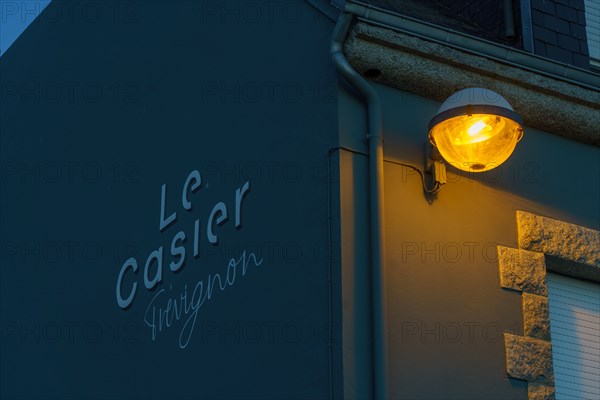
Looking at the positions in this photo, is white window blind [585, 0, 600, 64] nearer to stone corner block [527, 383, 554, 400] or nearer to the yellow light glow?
the yellow light glow

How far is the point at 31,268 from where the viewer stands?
1053cm

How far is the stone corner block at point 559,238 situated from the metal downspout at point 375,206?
120 centimetres

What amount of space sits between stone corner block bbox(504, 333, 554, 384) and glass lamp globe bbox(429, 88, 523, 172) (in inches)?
46.5

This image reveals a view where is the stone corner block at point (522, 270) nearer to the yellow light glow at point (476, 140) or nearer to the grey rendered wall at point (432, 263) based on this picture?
the grey rendered wall at point (432, 263)

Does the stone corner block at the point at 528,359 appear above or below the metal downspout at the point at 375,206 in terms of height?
below

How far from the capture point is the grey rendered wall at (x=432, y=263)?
673 centimetres

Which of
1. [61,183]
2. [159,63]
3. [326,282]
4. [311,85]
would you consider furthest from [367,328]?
[61,183]

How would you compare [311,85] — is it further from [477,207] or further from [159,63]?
[159,63]

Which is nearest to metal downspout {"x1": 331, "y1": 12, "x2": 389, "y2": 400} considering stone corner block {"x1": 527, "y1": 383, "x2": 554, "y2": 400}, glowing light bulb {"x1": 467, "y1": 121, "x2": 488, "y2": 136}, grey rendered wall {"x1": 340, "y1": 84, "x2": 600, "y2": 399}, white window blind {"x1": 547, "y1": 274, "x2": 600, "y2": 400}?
grey rendered wall {"x1": 340, "y1": 84, "x2": 600, "y2": 399}

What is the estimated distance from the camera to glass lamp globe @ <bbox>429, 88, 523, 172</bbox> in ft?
22.4

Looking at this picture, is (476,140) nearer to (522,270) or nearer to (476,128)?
(476,128)

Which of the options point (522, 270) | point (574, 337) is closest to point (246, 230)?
point (522, 270)

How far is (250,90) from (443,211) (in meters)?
1.82

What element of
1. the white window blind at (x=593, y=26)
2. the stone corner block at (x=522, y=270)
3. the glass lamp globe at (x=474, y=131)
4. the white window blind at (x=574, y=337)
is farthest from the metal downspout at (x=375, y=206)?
the white window blind at (x=593, y=26)
